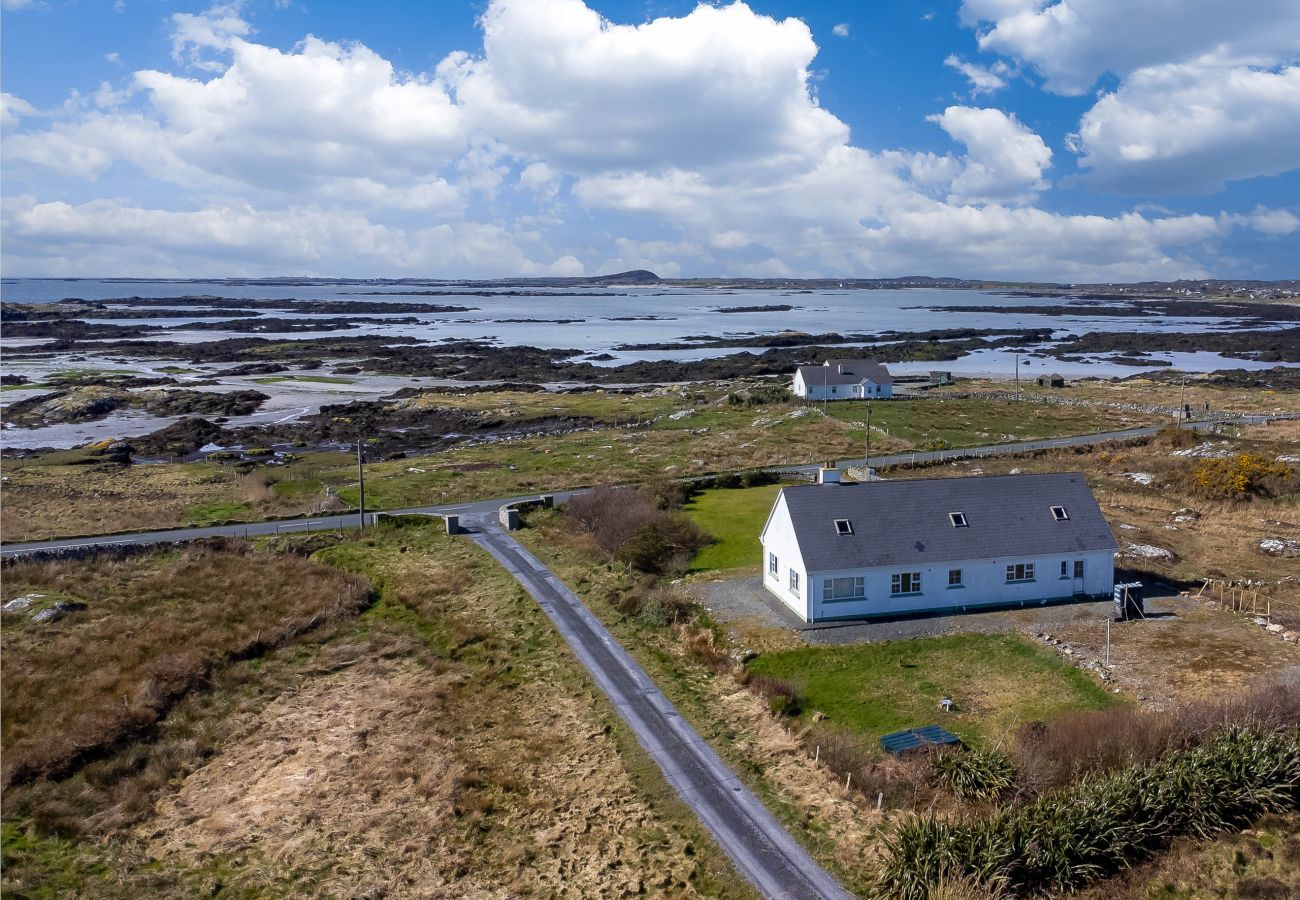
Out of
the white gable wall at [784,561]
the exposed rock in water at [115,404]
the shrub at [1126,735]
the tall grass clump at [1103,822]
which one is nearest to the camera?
the tall grass clump at [1103,822]

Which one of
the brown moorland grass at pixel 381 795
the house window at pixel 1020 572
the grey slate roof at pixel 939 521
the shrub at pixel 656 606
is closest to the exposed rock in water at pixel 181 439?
the brown moorland grass at pixel 381 795

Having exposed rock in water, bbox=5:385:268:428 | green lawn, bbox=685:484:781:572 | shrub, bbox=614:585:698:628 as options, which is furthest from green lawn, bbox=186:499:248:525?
exposed rock in water, bbox=5:385:268:428

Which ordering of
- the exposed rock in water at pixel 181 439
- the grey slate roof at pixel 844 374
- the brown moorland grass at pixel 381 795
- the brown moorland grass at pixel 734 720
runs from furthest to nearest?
the grey slate roof at pixel 844 374 < the exposed rock in water at pixel 181 439 < the brown moorland grass at pixel 734 720 < the brown moorland grass at pixel 381 795

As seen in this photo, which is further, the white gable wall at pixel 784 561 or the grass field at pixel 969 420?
the grass field at pixel 969 420

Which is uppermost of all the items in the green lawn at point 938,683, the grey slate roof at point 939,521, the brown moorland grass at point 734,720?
the grey slate roof at point 939,521

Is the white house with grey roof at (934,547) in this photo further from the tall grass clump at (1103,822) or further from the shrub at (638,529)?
the tall grass clump at (1103,822)

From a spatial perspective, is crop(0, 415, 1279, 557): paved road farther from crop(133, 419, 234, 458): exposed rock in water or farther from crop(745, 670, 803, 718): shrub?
crop(133, 419, 234, 458): exposed rock in water

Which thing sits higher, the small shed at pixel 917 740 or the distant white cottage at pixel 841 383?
the distant white cottage at pixel 841 383
